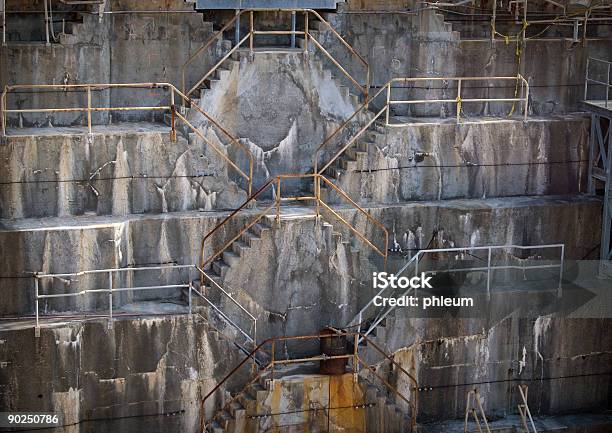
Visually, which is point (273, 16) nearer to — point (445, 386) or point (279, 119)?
point (279, 119)

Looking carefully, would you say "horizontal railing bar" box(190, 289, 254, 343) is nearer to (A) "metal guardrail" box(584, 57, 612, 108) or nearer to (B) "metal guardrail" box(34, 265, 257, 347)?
(B) "metal guardrail" box(34, 265, 257, 347)

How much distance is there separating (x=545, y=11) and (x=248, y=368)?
10.2m

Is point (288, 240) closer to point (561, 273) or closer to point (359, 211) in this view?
point (359, 211)

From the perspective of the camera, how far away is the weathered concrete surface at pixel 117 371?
27.7 meters

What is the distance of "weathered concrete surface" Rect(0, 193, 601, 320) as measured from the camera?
28.2m

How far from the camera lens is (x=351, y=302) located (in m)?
30.2

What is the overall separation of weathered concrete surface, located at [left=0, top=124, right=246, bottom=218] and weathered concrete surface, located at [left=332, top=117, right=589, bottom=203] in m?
2.62

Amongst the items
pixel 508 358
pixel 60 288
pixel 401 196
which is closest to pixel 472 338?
pixel 508 358

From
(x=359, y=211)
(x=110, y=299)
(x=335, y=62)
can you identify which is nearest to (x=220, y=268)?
(x=110, y=299)

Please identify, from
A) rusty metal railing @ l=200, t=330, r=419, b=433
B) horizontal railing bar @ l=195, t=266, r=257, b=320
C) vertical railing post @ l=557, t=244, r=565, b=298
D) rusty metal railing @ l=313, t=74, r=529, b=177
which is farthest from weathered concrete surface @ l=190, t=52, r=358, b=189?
vertical railing post @ l=557, t=244, r=565, b=298

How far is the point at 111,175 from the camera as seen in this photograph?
29.2m

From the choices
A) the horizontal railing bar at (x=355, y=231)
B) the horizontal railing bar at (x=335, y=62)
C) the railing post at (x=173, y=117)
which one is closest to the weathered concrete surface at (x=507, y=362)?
the horizontal railing bar at (x=355, y=231)

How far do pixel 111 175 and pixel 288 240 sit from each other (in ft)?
11.1

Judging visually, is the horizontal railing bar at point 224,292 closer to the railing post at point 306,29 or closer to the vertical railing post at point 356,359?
the vertical railing post at point 356,359
